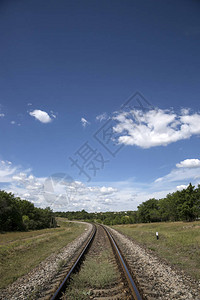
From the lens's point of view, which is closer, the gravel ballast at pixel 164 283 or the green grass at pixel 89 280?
the gravel ballast at pixel 164 283

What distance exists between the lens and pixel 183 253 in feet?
36.2

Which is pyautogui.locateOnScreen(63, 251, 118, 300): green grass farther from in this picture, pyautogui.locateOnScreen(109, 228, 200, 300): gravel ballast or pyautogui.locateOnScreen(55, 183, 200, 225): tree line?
pyautogui.locateOnScreen(55, 183, 200, 225): tree line

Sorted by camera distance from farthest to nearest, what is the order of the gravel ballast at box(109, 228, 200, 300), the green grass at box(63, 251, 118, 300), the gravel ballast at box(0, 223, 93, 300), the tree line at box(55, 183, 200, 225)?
the tree line at box(55, 183, 200, 225) → the gravel ballast at box(0, 223, 93, 300) → the green grass at box(63, 251, 118, 300) → the gravel ballast at box(109, 228, 200, 300)

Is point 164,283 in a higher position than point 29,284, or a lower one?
higher

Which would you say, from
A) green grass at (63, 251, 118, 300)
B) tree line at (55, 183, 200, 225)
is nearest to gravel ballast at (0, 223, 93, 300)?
green grass at (63, 251, 118, 300)

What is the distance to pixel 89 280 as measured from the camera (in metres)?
6.52

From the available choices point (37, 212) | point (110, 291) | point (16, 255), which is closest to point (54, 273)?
point (110, 291)

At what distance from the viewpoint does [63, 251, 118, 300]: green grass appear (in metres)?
5.46

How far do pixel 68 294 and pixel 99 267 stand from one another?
3003 millimetres

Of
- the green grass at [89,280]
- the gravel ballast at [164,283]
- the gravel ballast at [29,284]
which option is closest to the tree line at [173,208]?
the gravel ballast at [164,283]

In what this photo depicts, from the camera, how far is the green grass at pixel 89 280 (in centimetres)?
546

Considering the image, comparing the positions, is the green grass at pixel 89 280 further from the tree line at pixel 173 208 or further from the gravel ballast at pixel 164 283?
the tree line at pixel 173 208

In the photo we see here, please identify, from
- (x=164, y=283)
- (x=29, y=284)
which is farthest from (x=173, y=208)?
(x=29, y=284)

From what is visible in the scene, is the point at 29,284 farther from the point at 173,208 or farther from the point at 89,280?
the point at 173,208
